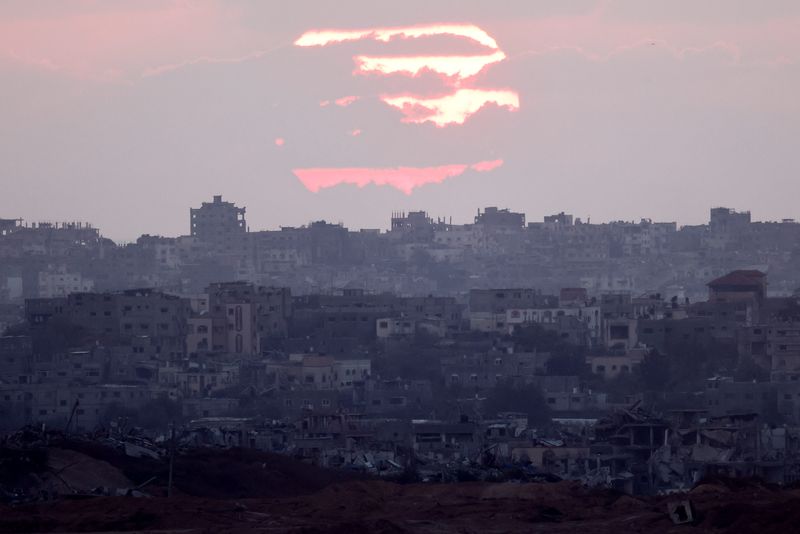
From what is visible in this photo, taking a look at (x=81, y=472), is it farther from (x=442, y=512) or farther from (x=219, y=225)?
(x=219, y=225)

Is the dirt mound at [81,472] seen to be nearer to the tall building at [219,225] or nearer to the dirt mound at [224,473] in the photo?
the dirt mound at [224,473]

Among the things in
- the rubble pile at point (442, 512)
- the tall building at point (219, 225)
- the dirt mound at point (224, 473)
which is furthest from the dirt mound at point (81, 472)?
the tall building at point (219, 225)

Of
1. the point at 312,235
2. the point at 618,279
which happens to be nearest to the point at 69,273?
the point at 312,235

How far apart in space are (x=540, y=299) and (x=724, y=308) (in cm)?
840

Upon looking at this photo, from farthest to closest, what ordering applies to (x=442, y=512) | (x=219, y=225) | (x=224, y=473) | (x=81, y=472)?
(x=219, y=225)
(x=224, y=473)
(x=81, y=472)
(x=442, y=512)

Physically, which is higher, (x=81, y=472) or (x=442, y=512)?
(x=81, y=472)

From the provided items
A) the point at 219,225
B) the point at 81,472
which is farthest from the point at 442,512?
the point at 219,225

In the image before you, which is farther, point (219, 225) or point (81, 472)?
point (219, 225)

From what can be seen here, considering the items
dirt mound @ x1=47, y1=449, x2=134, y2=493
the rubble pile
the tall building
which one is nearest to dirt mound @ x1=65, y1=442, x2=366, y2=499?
dirt mound @ x1=47, y1=449, x2=134, y2=493

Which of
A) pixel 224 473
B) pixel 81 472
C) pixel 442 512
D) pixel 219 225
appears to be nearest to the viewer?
pixel 442 512

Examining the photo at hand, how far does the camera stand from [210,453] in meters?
38.5

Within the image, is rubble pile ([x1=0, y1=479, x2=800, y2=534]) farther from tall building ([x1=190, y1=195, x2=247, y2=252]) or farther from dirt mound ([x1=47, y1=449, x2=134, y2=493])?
tall building ([x1=190, y1=195, x2=247, y2=252])

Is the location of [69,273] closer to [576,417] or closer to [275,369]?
[275,369]

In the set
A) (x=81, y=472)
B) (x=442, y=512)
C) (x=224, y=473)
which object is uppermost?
(x=81, y=472)
